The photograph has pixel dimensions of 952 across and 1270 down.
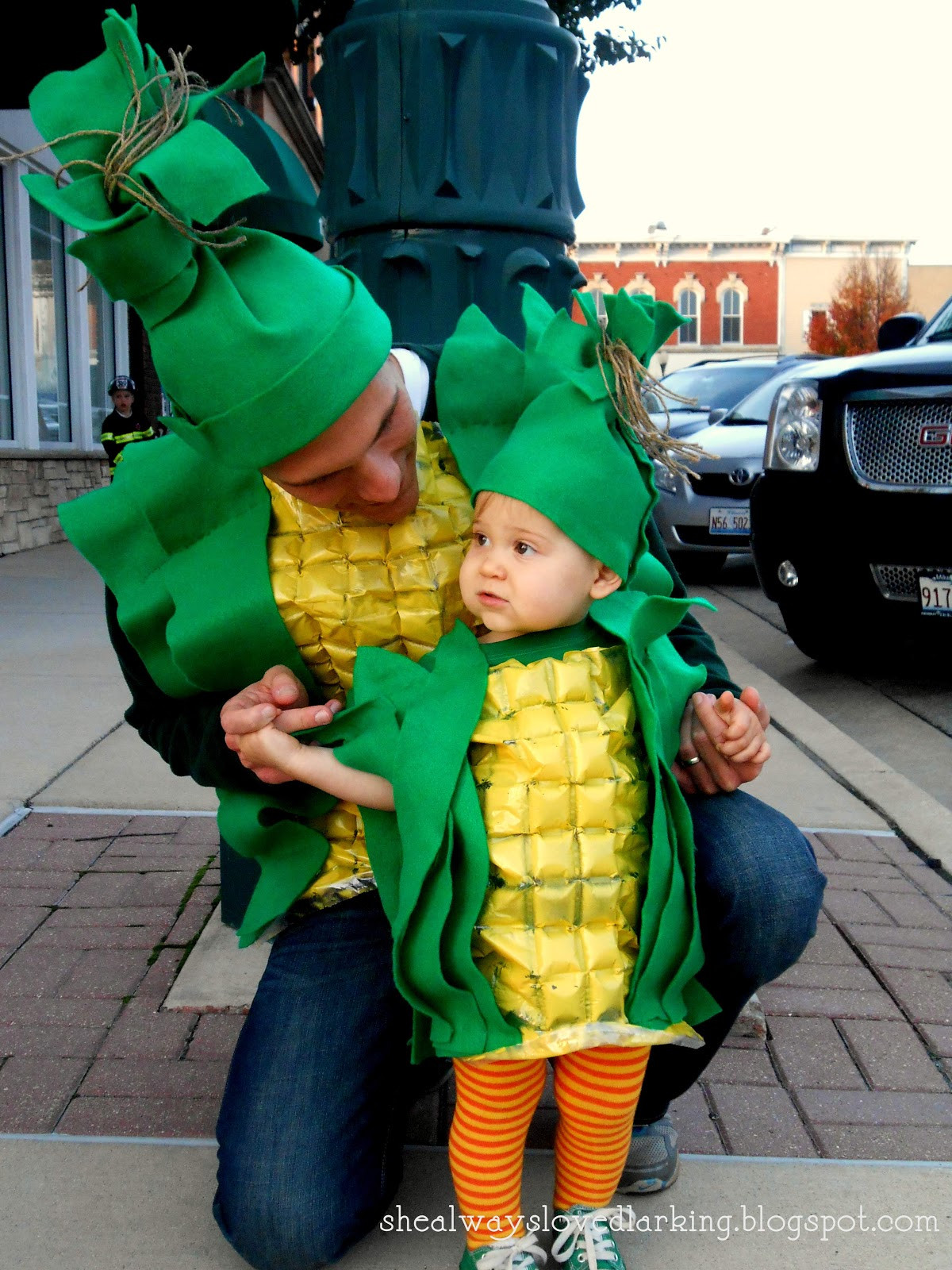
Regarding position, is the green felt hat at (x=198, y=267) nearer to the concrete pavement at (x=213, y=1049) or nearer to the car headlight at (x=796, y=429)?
the concrete pavement at (x=213, y=1049)

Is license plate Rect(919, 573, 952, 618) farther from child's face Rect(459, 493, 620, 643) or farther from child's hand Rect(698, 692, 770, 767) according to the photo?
child's face Rect(459, 493, 620, 643)

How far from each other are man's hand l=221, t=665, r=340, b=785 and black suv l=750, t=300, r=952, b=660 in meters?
3.72

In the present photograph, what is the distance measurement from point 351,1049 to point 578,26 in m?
10.7

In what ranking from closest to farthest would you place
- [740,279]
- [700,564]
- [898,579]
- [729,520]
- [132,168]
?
[132,168] → [898,579] → [729,520] → [700,564] → [740,279]

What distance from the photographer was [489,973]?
1.76 metres

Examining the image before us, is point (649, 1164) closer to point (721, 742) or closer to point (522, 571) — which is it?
point (721, 742)

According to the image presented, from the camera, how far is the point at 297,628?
199cm

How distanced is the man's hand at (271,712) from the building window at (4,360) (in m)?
8.92

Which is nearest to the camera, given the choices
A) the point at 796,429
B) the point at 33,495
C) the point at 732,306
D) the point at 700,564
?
the point at 796,429

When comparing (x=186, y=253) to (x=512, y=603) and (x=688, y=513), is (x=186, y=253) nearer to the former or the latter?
(x=512, y=603)

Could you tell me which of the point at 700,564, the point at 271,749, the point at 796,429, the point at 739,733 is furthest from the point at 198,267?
the point at 700,564

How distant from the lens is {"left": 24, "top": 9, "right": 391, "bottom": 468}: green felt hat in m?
1.52

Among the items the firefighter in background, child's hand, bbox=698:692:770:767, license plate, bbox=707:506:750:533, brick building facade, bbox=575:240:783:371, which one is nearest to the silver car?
license plate, bbox=707:506:750:533

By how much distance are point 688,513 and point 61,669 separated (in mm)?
4702
